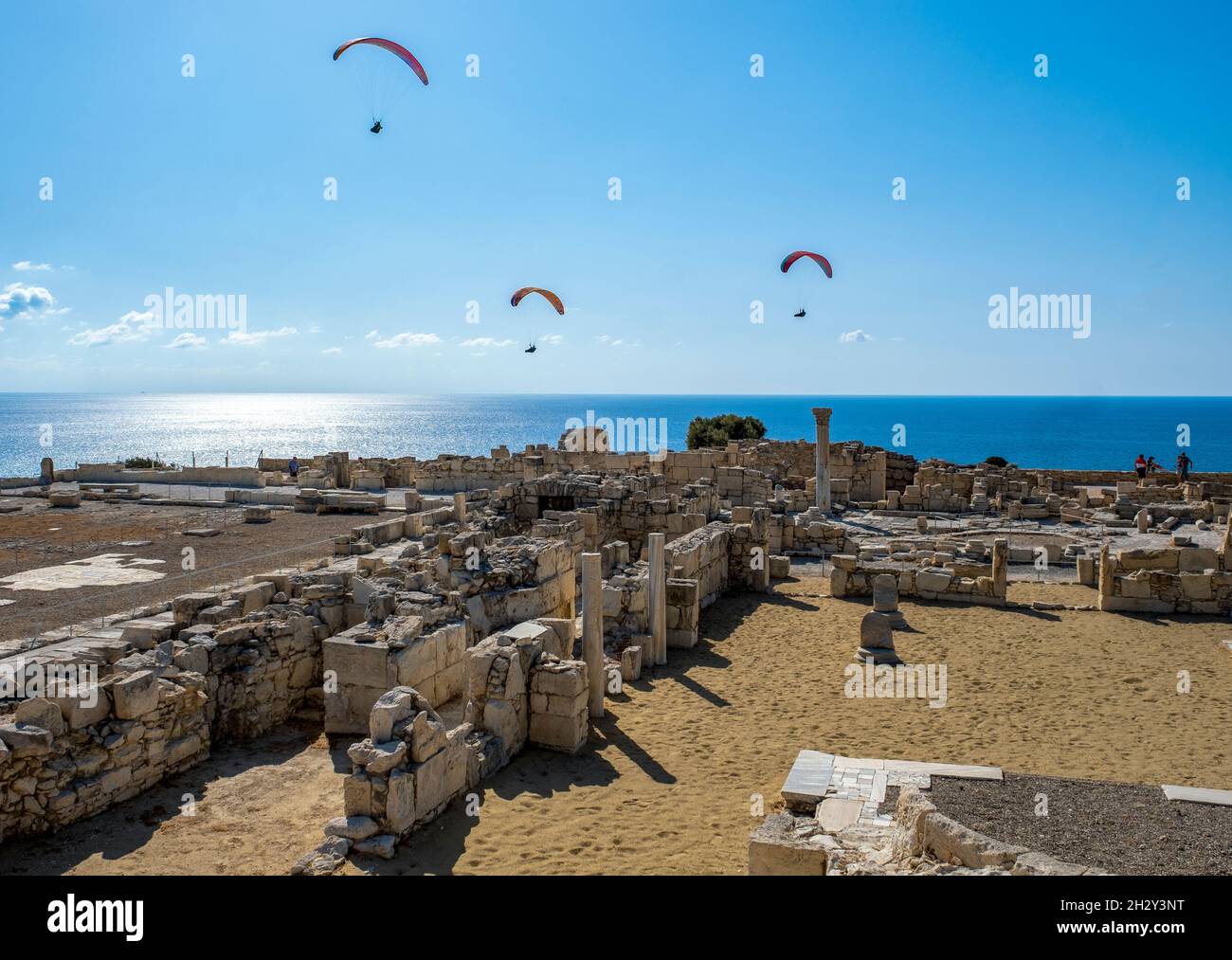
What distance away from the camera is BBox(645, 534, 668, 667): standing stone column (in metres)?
12.4

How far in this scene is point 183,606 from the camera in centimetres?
1060

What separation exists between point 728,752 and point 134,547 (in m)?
14.3

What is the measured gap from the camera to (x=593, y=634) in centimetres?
1008

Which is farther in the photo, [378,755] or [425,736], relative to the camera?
[425,736]

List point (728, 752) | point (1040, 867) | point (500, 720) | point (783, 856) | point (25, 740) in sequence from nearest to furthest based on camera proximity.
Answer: point (1040, 867), point (783, 856), point (25, 740), point (500, 720), point (728, 752)

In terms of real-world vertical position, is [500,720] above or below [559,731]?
above

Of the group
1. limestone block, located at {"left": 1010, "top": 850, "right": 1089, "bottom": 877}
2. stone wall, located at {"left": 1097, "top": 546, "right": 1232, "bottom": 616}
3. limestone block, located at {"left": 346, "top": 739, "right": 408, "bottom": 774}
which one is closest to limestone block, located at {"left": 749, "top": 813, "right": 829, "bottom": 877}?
limestone block, located at {"left": 1010, "top": 850, "right": 1089, "bottom": 877}

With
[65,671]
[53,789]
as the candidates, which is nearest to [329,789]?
[53,789]

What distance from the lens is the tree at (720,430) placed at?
4400cm

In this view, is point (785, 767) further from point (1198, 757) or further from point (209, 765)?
point (209, 765)

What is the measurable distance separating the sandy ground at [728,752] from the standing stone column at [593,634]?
354 mm

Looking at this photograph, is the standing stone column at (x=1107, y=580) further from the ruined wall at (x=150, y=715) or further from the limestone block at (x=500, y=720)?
the ruined wall at (x=150, y=715)

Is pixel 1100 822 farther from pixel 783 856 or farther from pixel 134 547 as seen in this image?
pixel 134 547

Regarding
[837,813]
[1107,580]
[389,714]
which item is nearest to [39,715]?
[389,714]
